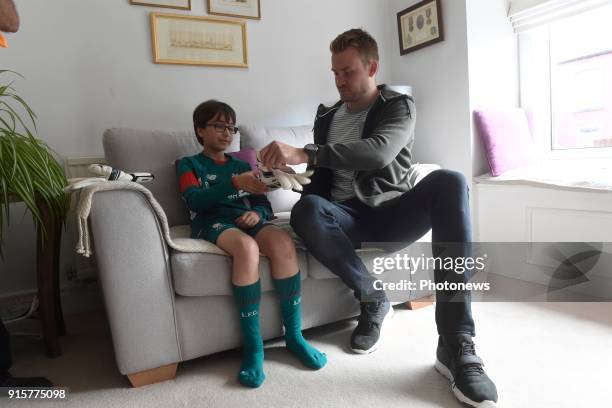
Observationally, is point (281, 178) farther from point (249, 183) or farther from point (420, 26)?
point (420, 26)

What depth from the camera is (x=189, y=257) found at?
1304 mm

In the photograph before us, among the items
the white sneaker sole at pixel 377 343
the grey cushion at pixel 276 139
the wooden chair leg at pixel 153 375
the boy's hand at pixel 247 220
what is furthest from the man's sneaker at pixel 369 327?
the grey cushion at pixel 276 139

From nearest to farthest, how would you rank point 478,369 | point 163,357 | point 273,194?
point 478,369, point 163,357, point 273,194

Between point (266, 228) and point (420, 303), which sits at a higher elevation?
point (266, 228)

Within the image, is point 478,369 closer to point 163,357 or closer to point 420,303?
point 420,303

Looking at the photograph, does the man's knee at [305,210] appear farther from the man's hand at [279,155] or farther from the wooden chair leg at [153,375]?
the wooden chair leg at [153,375]

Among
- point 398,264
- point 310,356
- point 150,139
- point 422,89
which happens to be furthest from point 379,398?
point 422,89

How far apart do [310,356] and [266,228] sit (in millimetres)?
424

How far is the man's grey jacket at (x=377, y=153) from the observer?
129 cm

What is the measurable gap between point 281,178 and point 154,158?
0.76 m

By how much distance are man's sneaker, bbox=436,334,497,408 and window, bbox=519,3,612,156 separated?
149 cm

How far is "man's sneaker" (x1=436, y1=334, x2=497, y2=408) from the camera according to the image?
42.4 inches

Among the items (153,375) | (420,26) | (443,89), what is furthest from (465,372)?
(420,26)

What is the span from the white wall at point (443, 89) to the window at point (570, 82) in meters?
0.37
